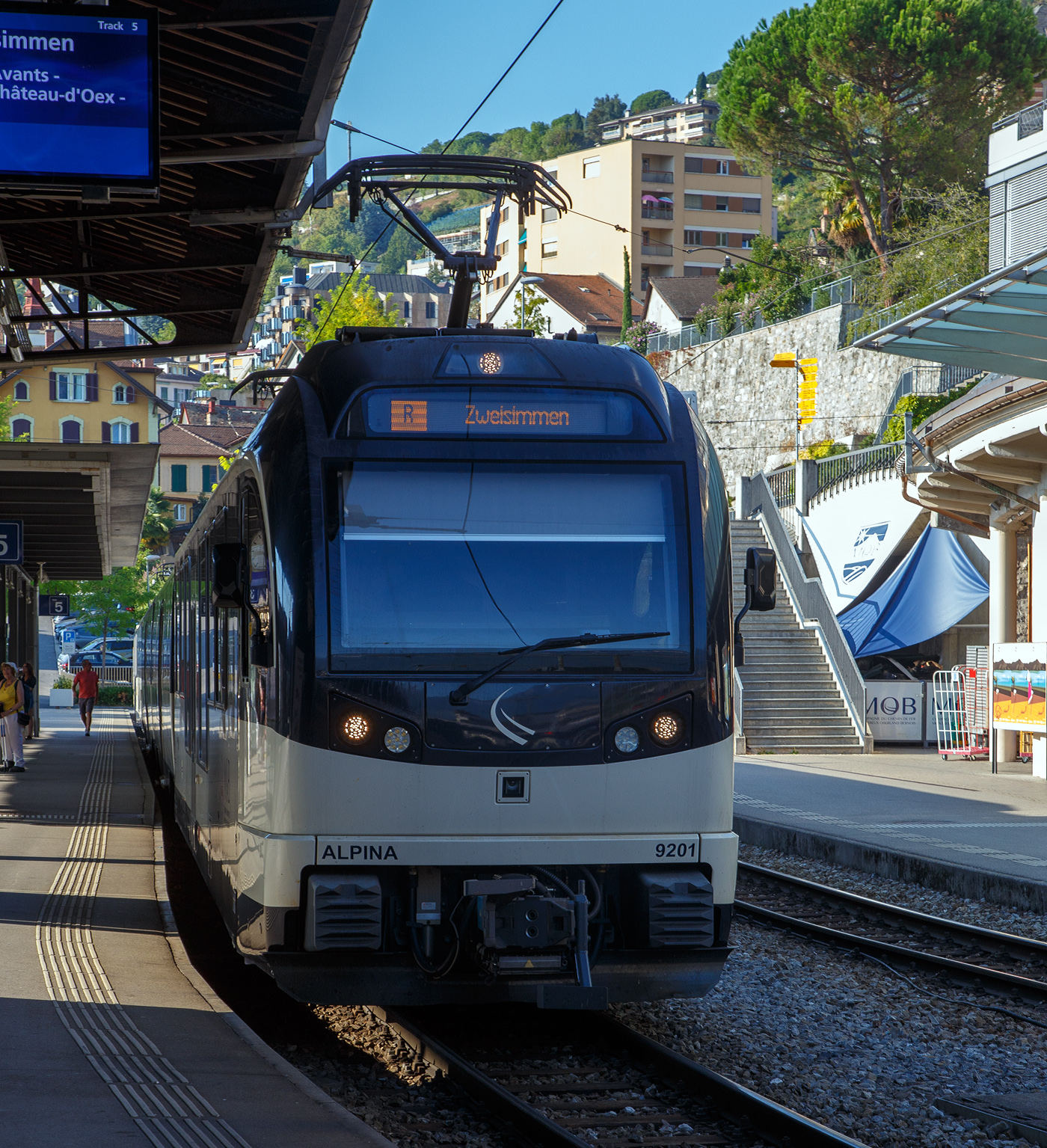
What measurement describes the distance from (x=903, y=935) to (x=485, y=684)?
566 cm

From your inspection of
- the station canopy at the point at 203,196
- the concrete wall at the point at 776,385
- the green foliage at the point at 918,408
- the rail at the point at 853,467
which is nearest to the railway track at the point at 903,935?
the station canopy at the point at 203,196

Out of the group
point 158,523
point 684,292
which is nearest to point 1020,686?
point 684,292

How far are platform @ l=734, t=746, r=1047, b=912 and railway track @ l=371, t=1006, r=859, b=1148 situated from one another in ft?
17.5

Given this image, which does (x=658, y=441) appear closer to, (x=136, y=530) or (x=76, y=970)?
(x=76, y=970)

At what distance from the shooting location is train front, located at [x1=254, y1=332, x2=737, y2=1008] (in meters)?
6.38

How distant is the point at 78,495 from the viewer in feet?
57.9

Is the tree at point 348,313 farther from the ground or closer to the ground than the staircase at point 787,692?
farther from the ground

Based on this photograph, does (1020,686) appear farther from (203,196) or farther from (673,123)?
(673,123)

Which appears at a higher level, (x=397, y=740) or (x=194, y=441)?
(x=194, y=441)

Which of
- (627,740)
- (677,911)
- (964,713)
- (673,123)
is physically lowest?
(964,713)

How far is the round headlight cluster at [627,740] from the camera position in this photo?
6551mm

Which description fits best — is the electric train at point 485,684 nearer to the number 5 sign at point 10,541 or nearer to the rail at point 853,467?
the number 5 sign at point 10,541

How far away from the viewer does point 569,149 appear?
176m

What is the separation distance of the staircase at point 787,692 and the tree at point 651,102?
178033mm
